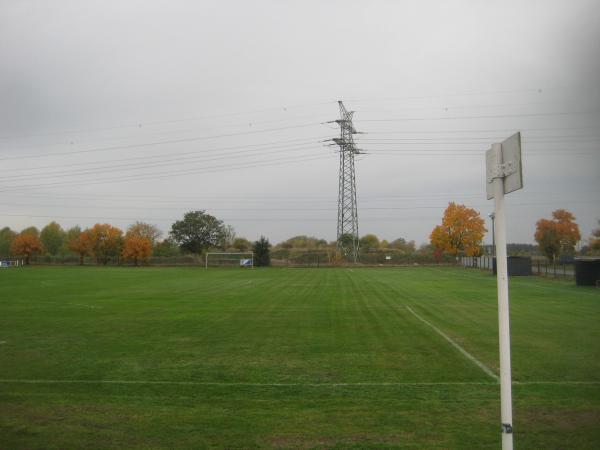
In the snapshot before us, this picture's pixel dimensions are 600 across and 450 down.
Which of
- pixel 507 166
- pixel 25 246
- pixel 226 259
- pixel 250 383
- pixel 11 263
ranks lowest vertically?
pixel 250 383

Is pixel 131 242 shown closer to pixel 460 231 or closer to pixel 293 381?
pixel 460 231

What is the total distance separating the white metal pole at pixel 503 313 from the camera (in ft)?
13.0

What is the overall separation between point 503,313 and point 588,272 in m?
28.4

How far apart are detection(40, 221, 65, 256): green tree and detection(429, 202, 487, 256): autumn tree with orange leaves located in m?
74.1

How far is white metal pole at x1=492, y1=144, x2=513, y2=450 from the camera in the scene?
3.96 meters

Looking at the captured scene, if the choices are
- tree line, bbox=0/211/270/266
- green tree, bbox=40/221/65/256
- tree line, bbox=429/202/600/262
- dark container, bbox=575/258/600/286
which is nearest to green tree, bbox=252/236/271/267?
tree line, bbox=0/211/270/266

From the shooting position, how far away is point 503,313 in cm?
400

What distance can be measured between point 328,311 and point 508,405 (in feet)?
42.8

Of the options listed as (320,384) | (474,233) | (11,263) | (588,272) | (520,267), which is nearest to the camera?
(320,384)

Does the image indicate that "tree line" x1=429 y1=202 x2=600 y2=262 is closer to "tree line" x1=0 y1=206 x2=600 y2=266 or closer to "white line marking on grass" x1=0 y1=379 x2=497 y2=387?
"tree line" x1=0 y1=206 x2=600 y2=266


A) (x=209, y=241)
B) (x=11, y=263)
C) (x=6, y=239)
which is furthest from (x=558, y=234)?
(x=6, y=239)

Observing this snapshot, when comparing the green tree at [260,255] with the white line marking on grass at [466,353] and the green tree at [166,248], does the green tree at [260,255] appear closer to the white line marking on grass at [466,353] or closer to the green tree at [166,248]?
the green tree at [166,248]

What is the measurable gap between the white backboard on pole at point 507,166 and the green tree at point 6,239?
344 feet

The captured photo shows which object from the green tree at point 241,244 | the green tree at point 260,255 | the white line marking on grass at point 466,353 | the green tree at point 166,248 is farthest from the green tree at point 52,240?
the white line marking on grass at point 466,353
